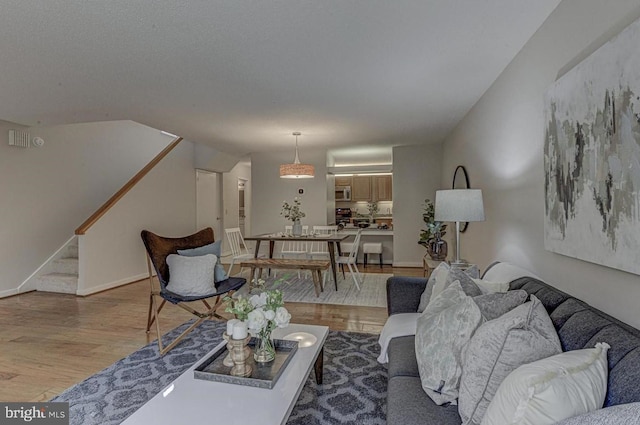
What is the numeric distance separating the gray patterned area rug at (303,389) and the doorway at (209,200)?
14.8 feet

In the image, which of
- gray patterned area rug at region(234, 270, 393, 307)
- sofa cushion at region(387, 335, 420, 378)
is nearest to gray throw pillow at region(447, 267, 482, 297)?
sofa cushion at region(387, 335, 420, 378)

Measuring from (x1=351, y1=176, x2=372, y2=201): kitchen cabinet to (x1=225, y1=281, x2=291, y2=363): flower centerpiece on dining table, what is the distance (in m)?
6.62

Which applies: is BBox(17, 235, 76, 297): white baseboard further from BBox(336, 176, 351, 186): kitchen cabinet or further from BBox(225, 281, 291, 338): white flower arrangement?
BBox(336, 176, 351, 186): kitchen cabinet

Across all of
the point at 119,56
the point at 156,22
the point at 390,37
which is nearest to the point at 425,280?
the point at 390,37

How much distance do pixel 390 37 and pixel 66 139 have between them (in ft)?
17.8

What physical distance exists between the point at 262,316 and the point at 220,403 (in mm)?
401

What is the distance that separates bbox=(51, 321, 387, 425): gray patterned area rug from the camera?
1888 mm

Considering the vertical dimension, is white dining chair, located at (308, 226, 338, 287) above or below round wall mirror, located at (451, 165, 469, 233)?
below

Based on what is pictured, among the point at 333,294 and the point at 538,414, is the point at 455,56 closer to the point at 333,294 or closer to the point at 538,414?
the point at 538,414

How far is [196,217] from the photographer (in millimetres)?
6926

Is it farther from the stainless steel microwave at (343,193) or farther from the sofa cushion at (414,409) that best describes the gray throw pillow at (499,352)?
the stainless steel microwave at (343,193)

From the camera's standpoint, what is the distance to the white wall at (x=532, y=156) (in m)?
1.40

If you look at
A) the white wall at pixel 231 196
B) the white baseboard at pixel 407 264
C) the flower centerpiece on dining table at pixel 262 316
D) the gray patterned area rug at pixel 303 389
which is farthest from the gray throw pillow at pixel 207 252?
the white wall at pixel 231 196

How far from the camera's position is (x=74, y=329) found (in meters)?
3.27
